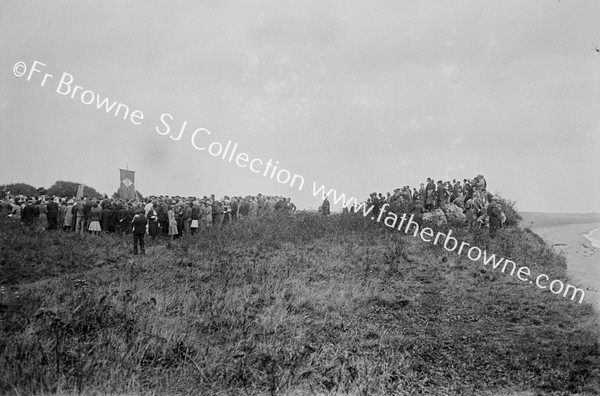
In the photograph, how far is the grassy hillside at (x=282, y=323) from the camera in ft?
21.3

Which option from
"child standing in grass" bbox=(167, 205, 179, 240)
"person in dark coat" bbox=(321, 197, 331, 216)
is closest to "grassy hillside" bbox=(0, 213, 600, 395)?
"child standing in grass" bbox=(167, 205, 179, 240)

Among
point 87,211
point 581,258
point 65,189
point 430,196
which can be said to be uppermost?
point 430,196

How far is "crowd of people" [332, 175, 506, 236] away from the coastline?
3.32 meters

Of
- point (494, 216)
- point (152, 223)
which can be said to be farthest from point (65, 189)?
point (494, 216)

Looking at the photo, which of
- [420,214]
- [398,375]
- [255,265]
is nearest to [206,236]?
[255,265]

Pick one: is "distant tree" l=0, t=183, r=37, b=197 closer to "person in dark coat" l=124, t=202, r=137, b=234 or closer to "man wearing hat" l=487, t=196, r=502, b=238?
"person in dark coat" l=124, t=202, r=137, b=234

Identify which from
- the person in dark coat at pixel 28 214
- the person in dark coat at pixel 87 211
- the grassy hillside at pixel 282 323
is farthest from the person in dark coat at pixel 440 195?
the person in dark coat at pixel 28 214

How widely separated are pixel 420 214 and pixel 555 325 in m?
10.7

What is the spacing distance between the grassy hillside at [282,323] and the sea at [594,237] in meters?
9.96

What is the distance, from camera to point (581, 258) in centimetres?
2044

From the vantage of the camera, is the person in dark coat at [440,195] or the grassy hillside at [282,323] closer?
the grassy hillside at [282,323]

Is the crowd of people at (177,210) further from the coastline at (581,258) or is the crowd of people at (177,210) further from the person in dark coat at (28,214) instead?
the coastline at (581,258)

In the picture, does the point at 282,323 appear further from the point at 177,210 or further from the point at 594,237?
the point at 594,237

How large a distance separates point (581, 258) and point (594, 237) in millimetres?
8099
